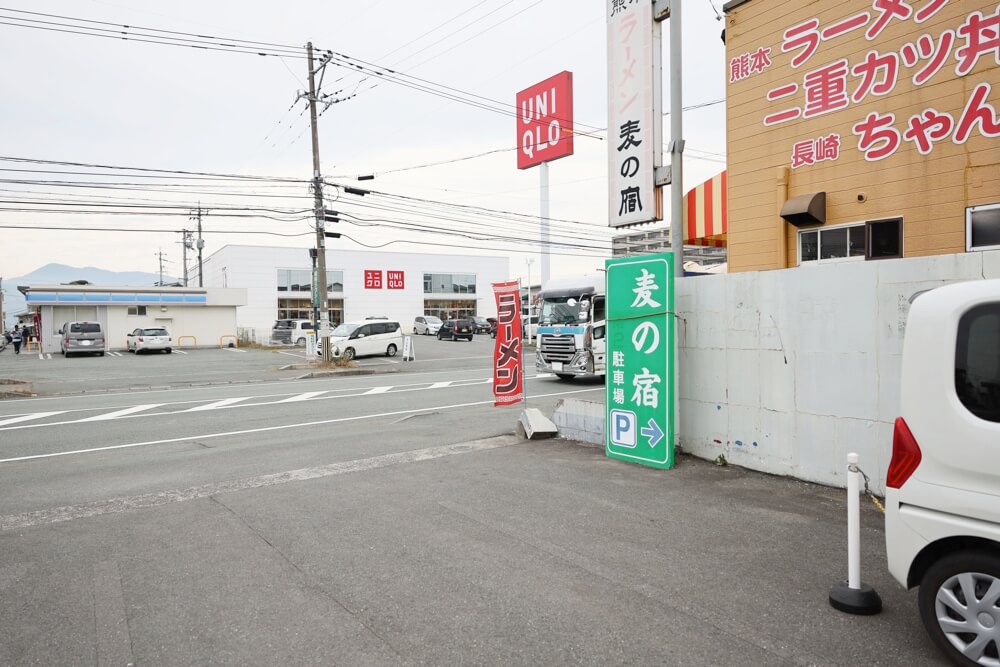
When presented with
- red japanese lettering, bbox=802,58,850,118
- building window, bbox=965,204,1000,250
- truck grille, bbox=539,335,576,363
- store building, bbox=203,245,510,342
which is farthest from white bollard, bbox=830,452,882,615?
store building, bbox=203,245,510,342

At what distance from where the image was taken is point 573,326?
52.9ft

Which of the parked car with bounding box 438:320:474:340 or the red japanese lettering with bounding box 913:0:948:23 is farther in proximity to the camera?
the parked car with bounding box 438:320:474:340

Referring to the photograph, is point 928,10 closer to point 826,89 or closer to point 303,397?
point 826,89

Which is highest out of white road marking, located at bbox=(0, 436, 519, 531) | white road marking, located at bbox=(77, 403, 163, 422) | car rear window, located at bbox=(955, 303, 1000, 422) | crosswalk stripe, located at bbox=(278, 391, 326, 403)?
car rear window, located at bbox=(955, 303, 1000, 422)

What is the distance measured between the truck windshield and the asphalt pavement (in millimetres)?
7845

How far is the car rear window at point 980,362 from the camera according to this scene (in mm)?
2861

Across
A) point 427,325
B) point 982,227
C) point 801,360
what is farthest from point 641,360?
point 427,325

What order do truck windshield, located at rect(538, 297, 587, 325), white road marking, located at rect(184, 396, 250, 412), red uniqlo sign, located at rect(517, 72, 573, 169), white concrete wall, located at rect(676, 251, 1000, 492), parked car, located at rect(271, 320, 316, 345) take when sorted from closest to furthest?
1. white concrete wall, located at rect(676, 251, 1000, 492)
2. white road marking, located at rect(184, 396, 250, 412)
3. truck windshield, located at rect(538, 297, 587, 325)
4. red uniqlo sign, located at rect(517, 72, 573, 169)
5. parked car, located at rect(271, 320, 316, 345)

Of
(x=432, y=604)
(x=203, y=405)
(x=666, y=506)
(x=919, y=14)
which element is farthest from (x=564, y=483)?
(x=203, y=405)

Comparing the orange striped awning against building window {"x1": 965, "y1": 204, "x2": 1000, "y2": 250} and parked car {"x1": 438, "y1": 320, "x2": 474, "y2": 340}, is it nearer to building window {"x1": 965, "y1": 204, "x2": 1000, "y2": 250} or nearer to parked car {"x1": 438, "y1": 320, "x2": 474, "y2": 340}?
building window {"x1": 965, "y1": 204, "x2": 1000, "y2": 250}

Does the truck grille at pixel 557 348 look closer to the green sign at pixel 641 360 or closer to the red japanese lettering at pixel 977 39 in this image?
the green sign at pixel 641 360

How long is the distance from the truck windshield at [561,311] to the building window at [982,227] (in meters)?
9.37

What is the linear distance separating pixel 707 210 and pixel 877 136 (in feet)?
11.4

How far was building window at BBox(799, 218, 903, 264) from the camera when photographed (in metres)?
8.00
